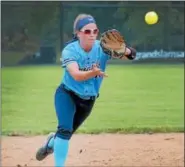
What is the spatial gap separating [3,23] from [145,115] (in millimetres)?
7884

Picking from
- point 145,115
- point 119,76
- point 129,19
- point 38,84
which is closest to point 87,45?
point 145,115

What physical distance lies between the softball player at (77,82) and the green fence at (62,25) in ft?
36.2

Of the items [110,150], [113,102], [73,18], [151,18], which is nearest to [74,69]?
[110,150]

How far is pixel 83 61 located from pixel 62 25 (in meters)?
11.5

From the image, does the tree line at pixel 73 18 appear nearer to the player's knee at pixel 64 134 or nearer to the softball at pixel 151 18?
the softball at pixel 151 18

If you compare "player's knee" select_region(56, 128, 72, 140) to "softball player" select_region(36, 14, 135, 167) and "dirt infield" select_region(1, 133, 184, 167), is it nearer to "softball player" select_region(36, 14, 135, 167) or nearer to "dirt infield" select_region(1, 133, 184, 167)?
"softball player" select_region(36, 14, 135, 167)

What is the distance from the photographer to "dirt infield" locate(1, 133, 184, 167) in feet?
16.6

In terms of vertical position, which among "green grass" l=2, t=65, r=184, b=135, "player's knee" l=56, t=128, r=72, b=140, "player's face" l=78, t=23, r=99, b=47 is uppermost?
"player's face" l=78, t=23, r=99, b=47

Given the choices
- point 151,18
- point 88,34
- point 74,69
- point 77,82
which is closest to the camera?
point 74,69

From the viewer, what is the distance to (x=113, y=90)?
1102cm

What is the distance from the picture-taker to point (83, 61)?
3857 mm

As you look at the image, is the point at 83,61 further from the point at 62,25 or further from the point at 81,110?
the point at 62,25

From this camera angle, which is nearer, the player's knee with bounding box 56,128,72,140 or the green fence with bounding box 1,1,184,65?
the player's knee with bounding box 56,128,72,140

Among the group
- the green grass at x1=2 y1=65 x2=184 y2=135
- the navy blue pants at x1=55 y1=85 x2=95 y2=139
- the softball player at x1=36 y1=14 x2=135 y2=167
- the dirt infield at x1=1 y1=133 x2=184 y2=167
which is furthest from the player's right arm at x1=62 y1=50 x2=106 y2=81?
the green grass at x1=2 y1=65 x2=184 y2=135
